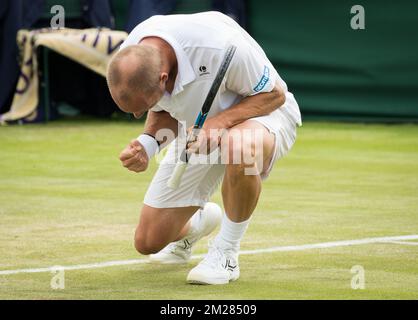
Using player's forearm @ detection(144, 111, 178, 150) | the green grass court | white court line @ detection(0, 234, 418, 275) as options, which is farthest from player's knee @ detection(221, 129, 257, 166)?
white court line @ detection(0, 234, 418, 275)

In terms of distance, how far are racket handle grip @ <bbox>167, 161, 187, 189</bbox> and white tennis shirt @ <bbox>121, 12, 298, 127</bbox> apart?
195mm

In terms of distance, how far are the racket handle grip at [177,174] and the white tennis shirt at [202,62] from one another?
0.64 feet

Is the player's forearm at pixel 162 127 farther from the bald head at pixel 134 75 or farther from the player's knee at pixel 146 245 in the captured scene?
the bald head at pixel 134 75

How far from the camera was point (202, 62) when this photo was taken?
513cm

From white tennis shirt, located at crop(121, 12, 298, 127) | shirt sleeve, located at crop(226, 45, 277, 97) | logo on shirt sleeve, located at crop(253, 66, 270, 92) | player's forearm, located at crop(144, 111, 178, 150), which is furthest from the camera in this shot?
player's forearm, located at crop(144, 111, 178, 150)

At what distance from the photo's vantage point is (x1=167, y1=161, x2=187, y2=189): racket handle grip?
5398 millimetres

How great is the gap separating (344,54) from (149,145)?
8949mm

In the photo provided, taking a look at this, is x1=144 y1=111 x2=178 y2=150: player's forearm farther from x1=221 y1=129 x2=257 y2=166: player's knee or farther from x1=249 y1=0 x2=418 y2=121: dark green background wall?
x1=249 y1=0 x2=418 y2=121: dark green background wall

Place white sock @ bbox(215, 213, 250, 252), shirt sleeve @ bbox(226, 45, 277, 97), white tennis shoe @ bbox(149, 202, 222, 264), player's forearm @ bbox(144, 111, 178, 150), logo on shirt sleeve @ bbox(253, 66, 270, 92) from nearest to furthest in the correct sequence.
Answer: shirt sleeve @ bbox(226, 45, 277, 97), logo on shirt sleeve @ bbox(253, 66, 270, 92), white sock @ bbox(215, 213, 250, 252), player's forearm @ bbox(144, 111, 178, 150), white tennis shoe @ bbox(149, 202, 222, 264)

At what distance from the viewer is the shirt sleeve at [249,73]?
5.20m

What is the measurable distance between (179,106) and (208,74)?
0.21m

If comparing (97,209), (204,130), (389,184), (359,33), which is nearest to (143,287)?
(204,130)

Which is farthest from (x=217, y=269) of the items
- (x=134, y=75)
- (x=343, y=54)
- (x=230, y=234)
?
(x=343, y=54)

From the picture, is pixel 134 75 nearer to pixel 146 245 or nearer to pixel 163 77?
pixel 163 77
